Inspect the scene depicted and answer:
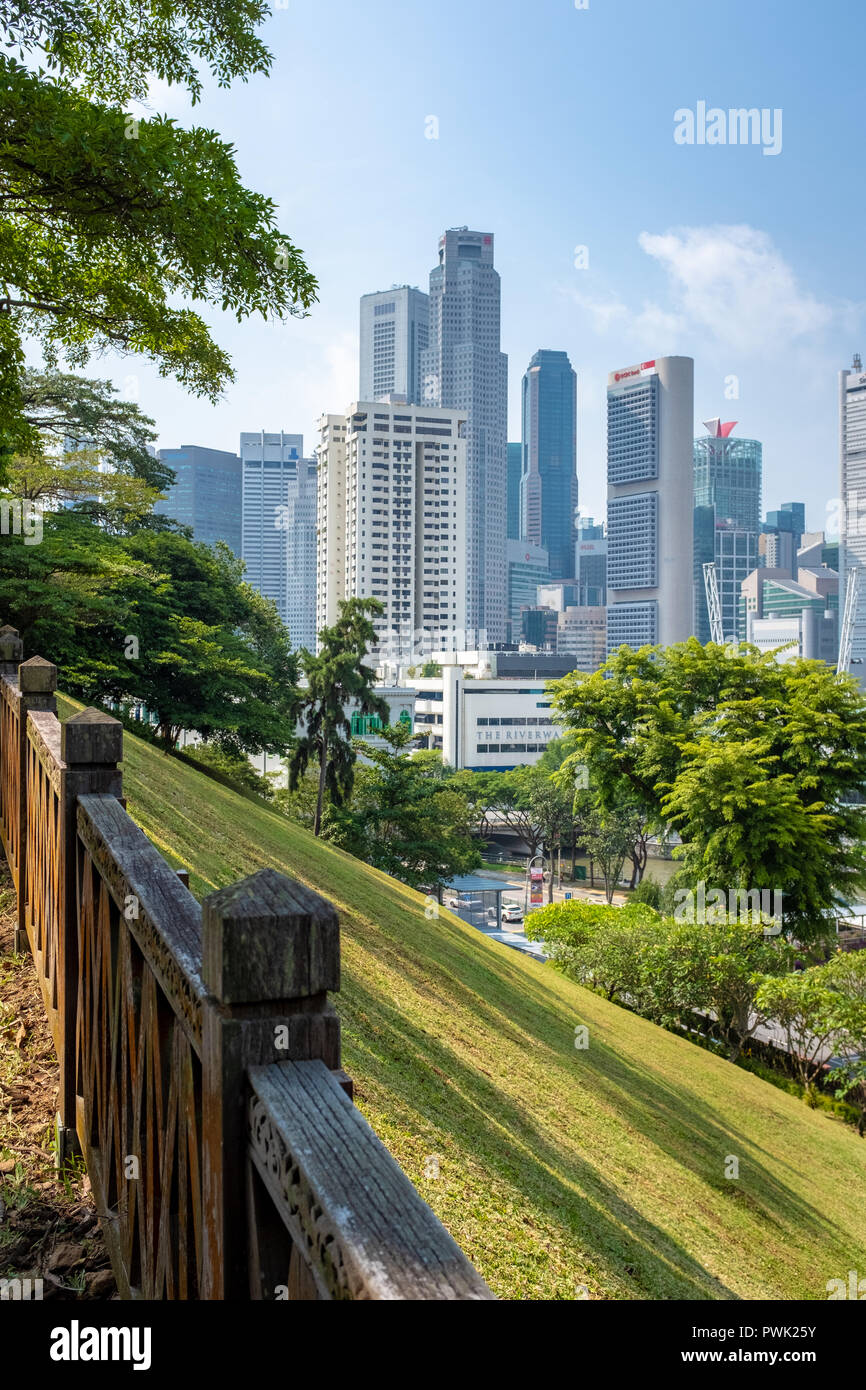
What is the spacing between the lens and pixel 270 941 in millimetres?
1256

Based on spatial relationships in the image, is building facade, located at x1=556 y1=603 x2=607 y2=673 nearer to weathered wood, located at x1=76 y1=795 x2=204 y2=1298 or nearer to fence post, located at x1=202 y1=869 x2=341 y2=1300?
weathered wood, located at x1=76 y1=795 x2=204 y2=1298

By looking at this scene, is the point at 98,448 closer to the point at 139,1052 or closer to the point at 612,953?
the point at 612,953

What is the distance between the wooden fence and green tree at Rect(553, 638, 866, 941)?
1490 centimetres

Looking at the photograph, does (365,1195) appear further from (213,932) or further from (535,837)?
(535,837)

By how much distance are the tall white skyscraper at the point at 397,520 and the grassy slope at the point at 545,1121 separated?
98.3 m

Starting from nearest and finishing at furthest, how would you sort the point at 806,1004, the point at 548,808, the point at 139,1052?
1. the point at 139,1052
2. the point at 806,1004
3. the point at 548,808

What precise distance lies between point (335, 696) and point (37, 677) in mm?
24197

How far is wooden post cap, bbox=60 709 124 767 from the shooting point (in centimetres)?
272

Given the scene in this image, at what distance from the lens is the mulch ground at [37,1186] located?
2.45 metres

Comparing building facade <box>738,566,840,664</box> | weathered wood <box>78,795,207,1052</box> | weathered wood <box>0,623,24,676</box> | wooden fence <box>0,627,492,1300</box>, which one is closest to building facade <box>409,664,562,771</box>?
weathered wood <box>0,623,24,676</box>

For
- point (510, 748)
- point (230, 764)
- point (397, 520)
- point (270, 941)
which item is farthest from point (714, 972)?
point (397, 520)

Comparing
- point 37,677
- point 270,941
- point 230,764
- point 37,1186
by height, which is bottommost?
point 230,764
